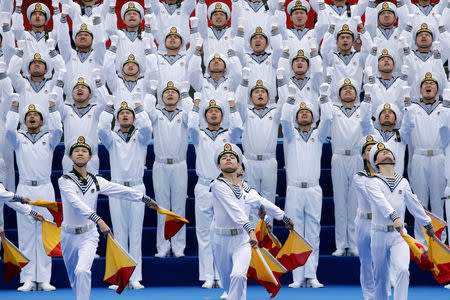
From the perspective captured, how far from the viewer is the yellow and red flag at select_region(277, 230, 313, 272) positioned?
35.3ft

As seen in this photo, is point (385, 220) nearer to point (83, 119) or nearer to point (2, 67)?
point (83, 119)

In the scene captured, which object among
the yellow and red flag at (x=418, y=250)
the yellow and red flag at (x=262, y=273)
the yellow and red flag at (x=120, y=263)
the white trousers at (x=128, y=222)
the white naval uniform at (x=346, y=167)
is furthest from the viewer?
the white naval uniform at (x=346, y=167)

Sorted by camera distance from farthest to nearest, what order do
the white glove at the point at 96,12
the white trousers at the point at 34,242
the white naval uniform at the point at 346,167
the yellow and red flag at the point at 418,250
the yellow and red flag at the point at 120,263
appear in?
the white glove at the point at 96,12 → the white naval uniform at the point at 346,167 → the white trousers at the point at 34,242 → the yellow and red flag at the point at 120,263 → the yellow and red flag at the point at 418,250

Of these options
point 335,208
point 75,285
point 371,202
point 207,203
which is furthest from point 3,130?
point 371,202

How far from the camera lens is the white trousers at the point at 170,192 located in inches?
482

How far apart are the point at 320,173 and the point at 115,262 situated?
4008mm

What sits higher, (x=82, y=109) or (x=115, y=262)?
(x=82, y=109)

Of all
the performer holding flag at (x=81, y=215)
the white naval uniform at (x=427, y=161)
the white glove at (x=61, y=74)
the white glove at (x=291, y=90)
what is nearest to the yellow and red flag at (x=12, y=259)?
the performer holding flag at (x=81, y=215)

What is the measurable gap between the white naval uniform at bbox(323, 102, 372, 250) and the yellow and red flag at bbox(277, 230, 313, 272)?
1.59 metres

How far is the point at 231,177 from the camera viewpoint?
9.83 meters

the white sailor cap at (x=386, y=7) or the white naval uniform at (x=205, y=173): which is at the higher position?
the white sailor cap at (x=386, y=7)

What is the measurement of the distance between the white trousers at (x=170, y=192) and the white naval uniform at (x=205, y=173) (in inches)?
11.5

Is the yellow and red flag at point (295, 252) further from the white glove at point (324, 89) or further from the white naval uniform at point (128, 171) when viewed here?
the white glove at point (324, 89)

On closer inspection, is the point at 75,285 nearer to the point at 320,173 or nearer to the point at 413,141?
the point at 320,173
